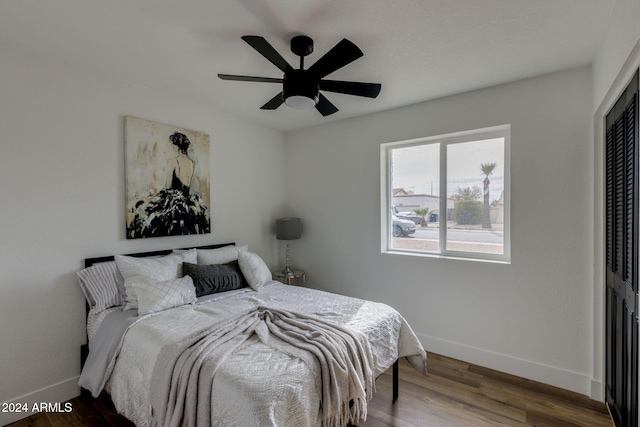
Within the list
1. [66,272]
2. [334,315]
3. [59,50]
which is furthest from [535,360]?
[59,50]

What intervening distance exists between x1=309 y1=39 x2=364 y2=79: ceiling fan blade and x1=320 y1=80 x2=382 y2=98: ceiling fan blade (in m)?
0.13

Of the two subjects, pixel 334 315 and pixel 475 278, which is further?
pixel 475 278

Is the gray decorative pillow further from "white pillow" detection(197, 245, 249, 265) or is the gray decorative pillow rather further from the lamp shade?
the lamp shade

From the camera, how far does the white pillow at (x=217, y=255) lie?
295 cm

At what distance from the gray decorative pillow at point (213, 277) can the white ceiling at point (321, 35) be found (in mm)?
1663

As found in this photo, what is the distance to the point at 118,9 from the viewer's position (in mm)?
1676

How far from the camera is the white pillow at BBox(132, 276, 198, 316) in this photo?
2146mm

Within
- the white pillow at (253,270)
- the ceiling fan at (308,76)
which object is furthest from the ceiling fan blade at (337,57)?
the white pillow at (253,270)

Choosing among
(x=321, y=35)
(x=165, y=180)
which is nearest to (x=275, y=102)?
(x=321, y=35)

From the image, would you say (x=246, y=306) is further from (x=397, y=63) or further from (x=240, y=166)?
(x=397, y=63)

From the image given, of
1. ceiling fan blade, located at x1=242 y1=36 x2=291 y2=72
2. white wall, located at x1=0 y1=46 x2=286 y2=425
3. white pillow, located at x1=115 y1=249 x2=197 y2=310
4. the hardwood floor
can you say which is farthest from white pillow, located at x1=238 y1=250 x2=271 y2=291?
ceiling fan blade, located at x1=242 y1=36 x2=291 y2=72

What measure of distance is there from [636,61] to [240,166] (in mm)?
3329

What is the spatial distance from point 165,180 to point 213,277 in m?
1.07

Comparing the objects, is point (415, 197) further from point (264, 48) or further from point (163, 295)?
point (163, 295)
